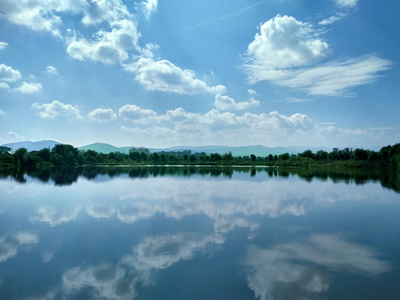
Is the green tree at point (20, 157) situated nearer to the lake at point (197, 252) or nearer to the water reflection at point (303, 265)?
the lake at point (197, 252)

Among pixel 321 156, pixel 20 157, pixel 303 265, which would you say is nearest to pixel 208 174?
pixel 303 265

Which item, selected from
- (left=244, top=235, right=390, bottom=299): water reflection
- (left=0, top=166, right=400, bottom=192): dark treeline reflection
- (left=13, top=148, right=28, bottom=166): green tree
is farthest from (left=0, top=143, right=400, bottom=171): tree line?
(left=244, top=235, right=390, bottom=299): water reflection

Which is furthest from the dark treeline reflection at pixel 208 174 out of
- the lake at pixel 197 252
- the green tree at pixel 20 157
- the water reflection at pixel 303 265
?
the green tree at pixel 20 157

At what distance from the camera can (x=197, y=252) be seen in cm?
1008

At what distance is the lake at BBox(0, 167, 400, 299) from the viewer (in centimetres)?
732

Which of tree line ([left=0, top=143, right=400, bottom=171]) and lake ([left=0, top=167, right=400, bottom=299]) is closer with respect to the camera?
lake ([left=0, top=167, right=400, bottom=299])

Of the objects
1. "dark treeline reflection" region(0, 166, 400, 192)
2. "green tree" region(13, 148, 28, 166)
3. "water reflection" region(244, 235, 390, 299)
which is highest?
"green tree" region(13, 148, 28, 166)

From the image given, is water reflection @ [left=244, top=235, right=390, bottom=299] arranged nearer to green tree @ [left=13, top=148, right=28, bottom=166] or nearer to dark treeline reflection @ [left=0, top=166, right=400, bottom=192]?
dark treeline reflection @ [left=0, top=166, right=400, bottom=192]

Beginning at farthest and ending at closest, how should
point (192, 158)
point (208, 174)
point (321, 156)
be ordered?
point (192, 158) < point (321, 156) < point (208, 174)

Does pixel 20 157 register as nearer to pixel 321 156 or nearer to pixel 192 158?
pixel 192 158

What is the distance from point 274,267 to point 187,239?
390 cm

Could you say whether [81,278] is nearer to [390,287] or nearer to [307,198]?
[390,287]

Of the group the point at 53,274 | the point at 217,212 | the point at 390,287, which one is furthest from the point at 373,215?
the point at 53,274

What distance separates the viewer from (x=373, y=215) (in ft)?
57.8
